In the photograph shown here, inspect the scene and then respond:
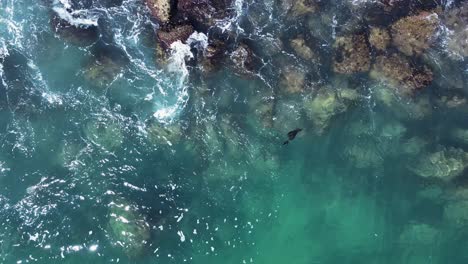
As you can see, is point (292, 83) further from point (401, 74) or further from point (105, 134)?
point (105, 134)

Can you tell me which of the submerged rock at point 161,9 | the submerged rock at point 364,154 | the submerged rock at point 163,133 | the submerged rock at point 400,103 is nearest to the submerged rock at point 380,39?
the submerged rock at point 400,103

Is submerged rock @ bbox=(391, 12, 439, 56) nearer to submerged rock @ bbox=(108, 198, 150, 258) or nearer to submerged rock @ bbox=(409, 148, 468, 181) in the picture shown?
submerged rock @ bbox=(409, 148, 468, 181)

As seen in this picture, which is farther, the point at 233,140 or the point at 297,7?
the point at 297,7

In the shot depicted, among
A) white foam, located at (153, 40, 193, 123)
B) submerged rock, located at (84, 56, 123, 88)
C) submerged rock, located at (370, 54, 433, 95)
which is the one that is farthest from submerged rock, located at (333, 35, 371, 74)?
submerged rock, located at (84, 56, 123, 88)

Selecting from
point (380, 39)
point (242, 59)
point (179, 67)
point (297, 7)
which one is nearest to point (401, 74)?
point (380, 39)

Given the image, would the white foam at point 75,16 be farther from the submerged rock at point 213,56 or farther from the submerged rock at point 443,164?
the submerged rock at point 443,164
